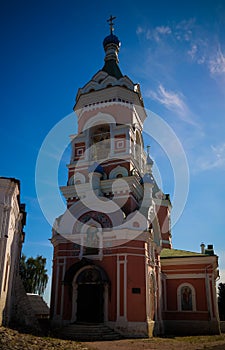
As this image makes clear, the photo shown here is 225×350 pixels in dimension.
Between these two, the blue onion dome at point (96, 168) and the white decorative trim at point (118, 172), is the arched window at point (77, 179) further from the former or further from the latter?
the white decorative trim at point (118, 172)

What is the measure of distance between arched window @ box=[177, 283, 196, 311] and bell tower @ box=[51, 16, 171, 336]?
2.43 metres

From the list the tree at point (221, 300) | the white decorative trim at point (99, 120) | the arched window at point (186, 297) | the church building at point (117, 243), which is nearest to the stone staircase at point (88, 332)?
the church building at point (117, 243)

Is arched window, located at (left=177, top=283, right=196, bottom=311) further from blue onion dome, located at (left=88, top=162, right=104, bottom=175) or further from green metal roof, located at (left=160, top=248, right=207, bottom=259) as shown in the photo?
blue onion dome, located at (left=88, top=162, right=104, bottom=175)

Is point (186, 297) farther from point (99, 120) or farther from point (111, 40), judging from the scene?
point (111, 40)

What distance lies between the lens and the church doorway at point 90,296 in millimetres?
14898

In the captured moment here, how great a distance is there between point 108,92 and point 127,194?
6894 mm

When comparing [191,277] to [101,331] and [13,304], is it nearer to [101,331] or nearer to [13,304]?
A: [101,331]

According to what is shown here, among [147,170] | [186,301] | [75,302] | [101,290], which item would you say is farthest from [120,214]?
[186,301]

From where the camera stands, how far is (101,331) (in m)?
13.6

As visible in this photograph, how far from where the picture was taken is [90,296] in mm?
15273

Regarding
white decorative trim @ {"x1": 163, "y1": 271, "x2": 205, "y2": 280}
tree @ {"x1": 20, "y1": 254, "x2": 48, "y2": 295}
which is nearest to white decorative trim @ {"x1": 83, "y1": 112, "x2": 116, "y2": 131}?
white decorative trim @ {"x1": 163, "y1": 271, "x2": 205, "y2": 280}

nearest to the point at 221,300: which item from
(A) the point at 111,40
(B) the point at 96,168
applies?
(B) the point at 96,168

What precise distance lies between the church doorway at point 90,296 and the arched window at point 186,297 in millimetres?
6644

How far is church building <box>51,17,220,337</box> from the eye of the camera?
14977mm
